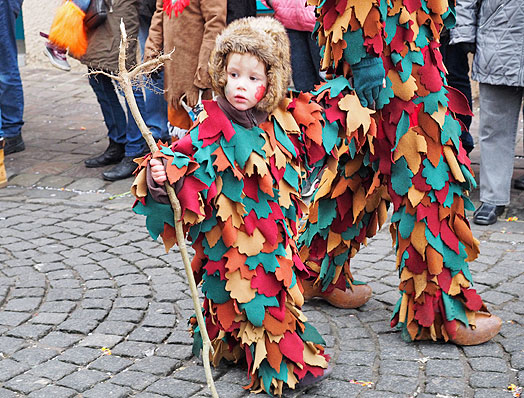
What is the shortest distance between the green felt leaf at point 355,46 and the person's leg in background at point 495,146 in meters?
2.21

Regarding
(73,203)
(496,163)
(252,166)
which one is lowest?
(73,203)

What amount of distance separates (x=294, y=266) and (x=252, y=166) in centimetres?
47

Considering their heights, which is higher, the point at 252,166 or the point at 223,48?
the point at 223,48

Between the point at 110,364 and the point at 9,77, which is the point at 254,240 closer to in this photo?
the point at 110,364

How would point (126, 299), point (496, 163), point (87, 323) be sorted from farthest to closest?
point (496, 163)
point (126, 299)
point (87, 323)

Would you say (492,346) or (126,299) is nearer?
(492,346)

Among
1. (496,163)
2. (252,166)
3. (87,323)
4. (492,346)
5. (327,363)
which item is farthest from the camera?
(496,163)

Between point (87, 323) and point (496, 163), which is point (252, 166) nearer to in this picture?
point (87, 323)

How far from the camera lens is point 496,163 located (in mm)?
5105

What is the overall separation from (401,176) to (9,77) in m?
4.43

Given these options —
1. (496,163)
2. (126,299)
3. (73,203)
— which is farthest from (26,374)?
(496,163)

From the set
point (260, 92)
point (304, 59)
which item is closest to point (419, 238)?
point (260, 92)

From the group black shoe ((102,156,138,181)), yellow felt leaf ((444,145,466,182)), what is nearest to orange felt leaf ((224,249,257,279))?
yellow felt leaf ((444,145,466,182))

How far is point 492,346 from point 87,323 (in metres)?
1.77
